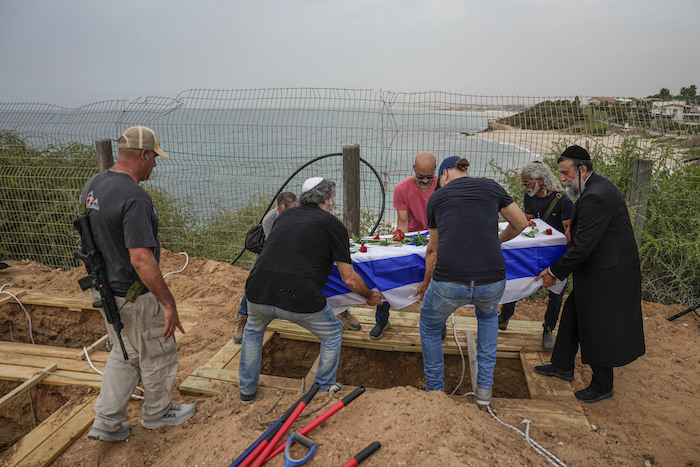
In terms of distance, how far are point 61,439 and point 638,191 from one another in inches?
245

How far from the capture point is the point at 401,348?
428 centimetres

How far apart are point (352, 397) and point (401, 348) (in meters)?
1.61

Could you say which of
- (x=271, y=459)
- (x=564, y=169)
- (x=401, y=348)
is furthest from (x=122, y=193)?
(x=564, y=169)

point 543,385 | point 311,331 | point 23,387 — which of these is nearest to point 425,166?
point 311,331

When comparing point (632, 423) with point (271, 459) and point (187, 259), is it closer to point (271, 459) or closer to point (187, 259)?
point (271, 459)

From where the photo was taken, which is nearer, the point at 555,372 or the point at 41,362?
the point at 555,372

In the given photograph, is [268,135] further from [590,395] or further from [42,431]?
[590,395]

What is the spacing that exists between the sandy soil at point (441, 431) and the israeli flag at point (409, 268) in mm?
907

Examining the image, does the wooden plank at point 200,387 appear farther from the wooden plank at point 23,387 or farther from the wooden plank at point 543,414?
the wooden plank at point 543,414

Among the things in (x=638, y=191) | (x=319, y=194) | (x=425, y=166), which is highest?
(x=425, y=166)

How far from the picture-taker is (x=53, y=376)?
3982 mm

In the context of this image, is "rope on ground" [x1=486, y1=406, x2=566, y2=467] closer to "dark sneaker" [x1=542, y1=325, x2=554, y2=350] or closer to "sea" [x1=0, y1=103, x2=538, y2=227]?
"dark sneaker" [x1=542, y1=325, x2=554, y2=350]

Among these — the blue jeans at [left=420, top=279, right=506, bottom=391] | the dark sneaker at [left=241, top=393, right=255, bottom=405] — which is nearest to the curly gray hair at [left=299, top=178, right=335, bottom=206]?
the blue jeans at [left=420, top=279, right=506, bottom=391]

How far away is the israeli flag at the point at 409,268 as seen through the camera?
369cm
